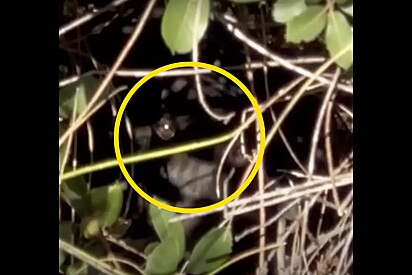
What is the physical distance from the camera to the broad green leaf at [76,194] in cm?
71

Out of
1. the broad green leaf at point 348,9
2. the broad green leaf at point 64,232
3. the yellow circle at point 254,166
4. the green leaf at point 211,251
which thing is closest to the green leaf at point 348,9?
the broad green leaf at point 348,9

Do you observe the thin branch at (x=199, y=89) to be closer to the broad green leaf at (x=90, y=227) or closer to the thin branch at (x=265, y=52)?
the thin branch at (x=265, y=52)

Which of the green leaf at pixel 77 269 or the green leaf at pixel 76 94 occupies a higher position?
the green leaf at pixel 76 94

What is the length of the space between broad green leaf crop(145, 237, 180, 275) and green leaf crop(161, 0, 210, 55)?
21 cm

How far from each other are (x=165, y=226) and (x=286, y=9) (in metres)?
0.27

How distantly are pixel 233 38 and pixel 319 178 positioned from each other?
0.18 metres

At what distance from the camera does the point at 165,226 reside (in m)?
0.73

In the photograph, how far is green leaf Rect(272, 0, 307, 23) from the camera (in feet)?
2.38

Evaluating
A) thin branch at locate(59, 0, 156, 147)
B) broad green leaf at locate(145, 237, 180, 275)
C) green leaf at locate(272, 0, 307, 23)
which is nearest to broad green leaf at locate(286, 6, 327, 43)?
green leaf at locate(272, 0, 307, 23)

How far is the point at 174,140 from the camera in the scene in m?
0.72

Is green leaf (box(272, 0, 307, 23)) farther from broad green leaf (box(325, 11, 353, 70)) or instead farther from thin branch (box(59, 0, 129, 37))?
thin branch (box(59, 0, 129, 37))

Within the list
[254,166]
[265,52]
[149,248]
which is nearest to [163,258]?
[149,248]

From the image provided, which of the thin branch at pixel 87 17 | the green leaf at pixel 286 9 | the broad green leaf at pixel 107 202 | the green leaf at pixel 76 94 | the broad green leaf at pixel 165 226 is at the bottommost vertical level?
the broad green leaf at pixel 165 226
